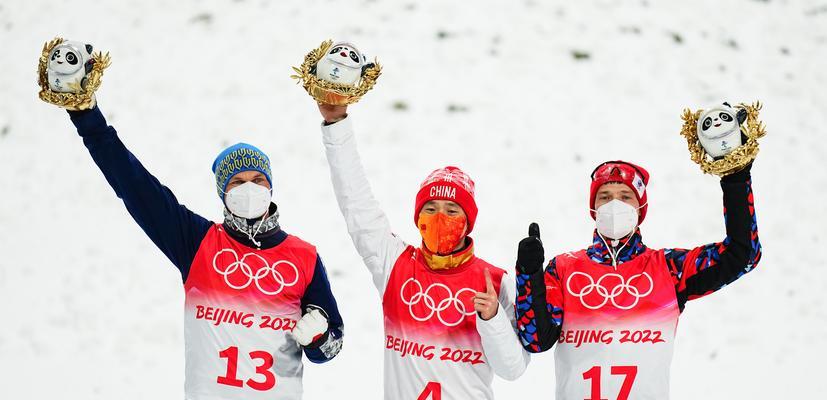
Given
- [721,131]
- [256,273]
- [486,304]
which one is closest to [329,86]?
[256,273]

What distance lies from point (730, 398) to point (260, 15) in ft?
16.7

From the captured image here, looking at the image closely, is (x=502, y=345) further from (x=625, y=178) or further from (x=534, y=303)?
(x=625, y=178)

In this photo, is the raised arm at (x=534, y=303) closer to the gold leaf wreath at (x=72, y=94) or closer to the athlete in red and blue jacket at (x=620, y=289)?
the athlete in red and blue jacket at (x=620, y=289)

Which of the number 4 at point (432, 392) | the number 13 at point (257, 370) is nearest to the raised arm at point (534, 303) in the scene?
the number 4 at point (432, 392)

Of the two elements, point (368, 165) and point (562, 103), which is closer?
point (368, 165)

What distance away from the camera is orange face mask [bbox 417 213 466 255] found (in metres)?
3.73

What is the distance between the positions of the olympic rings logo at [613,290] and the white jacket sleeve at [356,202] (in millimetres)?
826

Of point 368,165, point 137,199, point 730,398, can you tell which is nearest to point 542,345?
point 137,199

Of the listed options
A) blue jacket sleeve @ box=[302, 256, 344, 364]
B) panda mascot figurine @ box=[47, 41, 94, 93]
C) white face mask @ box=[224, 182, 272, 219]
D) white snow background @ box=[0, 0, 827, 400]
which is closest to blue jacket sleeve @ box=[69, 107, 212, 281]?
panda mascot figurine @ box=[47, 41, 94, 93]

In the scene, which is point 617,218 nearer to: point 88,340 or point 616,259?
point 616,259

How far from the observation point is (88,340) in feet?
20.0

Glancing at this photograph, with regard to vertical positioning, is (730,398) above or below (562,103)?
below

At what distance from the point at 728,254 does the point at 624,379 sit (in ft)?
2.17

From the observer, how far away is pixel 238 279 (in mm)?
3836
